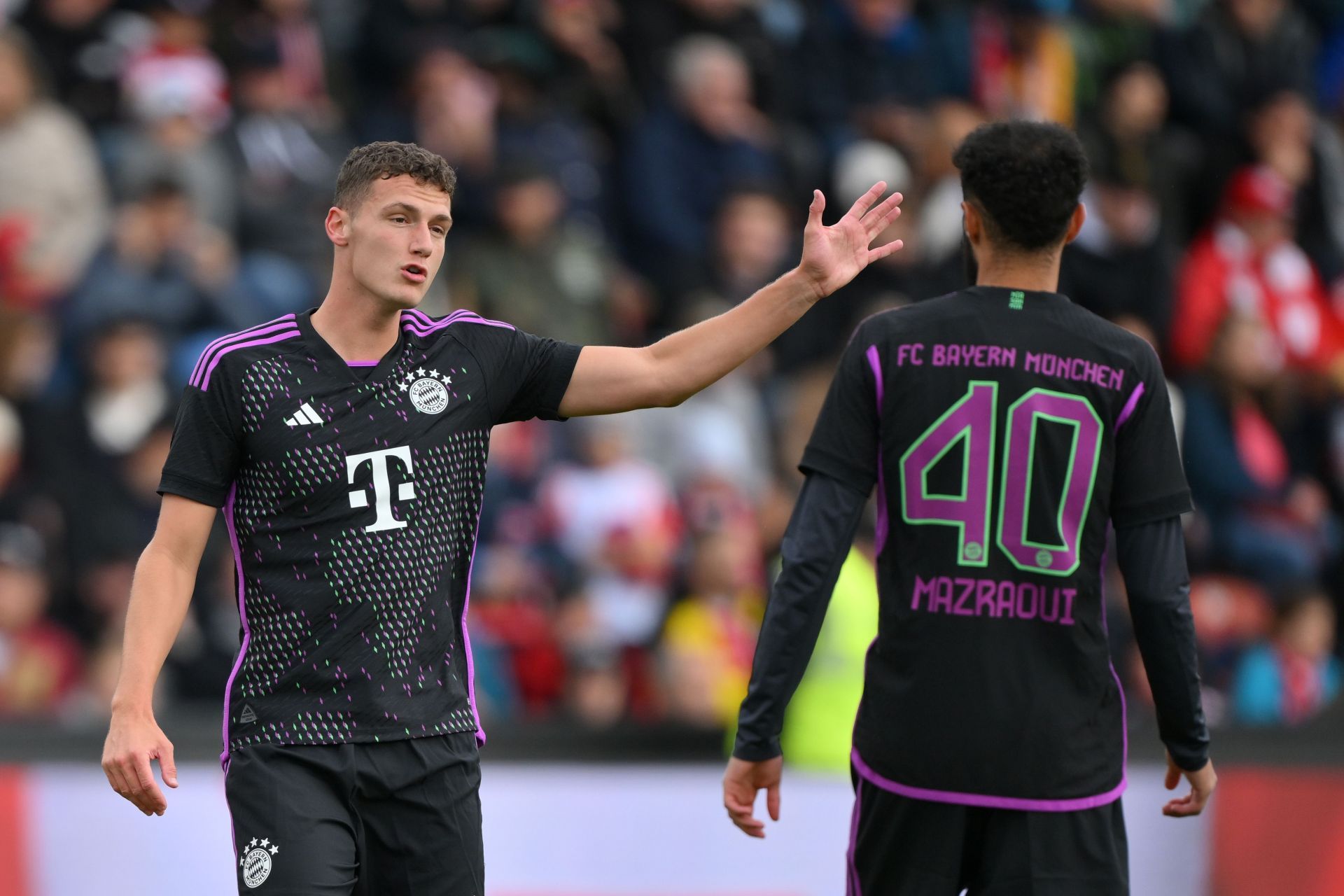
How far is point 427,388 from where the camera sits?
431 centimetres

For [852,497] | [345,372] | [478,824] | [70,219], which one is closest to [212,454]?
[345,372]

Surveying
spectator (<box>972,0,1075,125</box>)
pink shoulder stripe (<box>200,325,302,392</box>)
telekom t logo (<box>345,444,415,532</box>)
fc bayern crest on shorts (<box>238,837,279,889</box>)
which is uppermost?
spectator (<box>972,0,1075,125</box>)

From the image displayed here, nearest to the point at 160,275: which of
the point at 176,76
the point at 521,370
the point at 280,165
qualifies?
the point at 280,165

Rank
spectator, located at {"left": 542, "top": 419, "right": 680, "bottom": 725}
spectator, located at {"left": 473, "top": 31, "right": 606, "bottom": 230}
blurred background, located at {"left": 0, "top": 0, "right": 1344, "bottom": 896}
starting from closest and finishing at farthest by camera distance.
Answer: blurred background, located at {"left": 0, "top": 0, "right": 1344, "bottom": 896} < spectator, located at {"left": 542, "top": 419, "right": 680, "bottom": 725} < spectator, located at {"left": 473, "top": 31, "right": 606, "bottom": 230}

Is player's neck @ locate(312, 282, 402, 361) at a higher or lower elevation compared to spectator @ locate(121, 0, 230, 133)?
lower

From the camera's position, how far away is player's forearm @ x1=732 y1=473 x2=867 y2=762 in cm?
409

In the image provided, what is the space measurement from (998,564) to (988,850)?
24.5 inches

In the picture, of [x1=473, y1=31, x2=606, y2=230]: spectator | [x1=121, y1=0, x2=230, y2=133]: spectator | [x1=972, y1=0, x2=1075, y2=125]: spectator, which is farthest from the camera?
[x1=972, y1=0, x2=1075, y2=125]: spectator

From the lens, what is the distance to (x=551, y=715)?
795cm

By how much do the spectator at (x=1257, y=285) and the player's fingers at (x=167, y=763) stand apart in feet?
24.3

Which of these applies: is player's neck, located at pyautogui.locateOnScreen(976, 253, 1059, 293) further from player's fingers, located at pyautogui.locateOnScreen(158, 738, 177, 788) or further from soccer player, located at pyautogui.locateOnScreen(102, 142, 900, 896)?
player's fingers, located at pyautogui.locateOnScreen(158, 738, 177, 788)

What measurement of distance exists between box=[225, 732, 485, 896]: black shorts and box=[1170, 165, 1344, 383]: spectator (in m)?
6.99

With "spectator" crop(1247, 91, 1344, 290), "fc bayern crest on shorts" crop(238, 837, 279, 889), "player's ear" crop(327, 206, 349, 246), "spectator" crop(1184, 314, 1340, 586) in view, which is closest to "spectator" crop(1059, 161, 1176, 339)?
"spectator" crop(1184, 314, 1340, 586)

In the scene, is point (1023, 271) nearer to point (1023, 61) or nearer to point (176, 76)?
point (176, 76)
